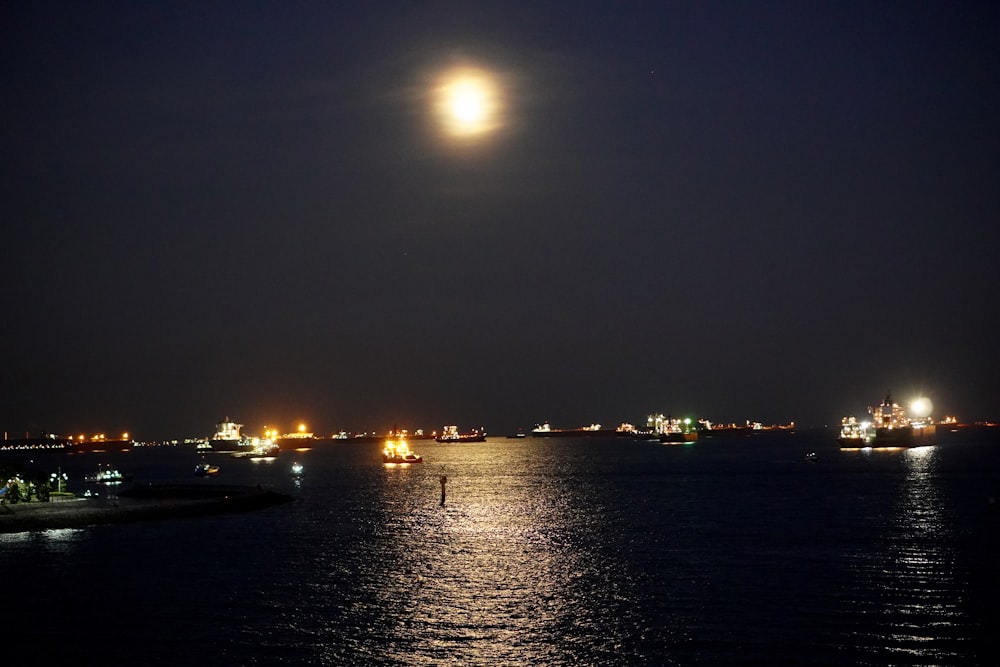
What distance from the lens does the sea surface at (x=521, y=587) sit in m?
31.9

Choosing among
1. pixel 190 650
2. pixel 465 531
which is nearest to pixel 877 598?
pixel 190 650

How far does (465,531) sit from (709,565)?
72.0 feet

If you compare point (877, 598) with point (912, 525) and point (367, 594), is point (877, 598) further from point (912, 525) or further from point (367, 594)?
point (912, 525)

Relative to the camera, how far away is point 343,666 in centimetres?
2994

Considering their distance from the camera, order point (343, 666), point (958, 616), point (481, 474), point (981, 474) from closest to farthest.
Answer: point (343, 666) → point (958, 616) → point (981, 474) → point (481, 474)

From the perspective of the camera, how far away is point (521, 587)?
42.9 metres

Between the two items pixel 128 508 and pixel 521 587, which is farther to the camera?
pixel 128 508

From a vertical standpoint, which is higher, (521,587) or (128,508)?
(128,508)

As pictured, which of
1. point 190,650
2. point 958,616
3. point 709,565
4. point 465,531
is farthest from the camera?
point 465,531

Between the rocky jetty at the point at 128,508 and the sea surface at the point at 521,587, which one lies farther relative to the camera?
the rocky jetty at the point at 128,508

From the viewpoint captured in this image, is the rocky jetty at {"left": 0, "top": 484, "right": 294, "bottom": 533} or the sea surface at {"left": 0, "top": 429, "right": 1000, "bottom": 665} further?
the rocky jetty at {"left": 0, "top": 484, "right": 294, "bottom": 533}

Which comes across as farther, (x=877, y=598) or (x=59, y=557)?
(x=59, y=557)

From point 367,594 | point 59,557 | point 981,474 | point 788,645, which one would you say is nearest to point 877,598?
point 788,645

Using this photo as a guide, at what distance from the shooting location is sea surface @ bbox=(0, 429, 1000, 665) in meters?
31.9
